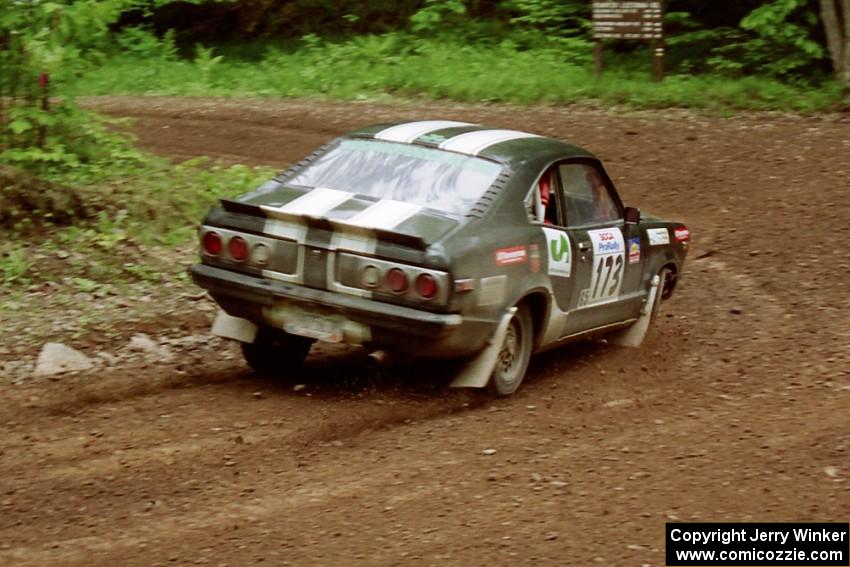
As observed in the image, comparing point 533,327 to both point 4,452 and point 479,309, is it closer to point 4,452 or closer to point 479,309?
point 479,309

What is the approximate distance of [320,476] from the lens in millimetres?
6035

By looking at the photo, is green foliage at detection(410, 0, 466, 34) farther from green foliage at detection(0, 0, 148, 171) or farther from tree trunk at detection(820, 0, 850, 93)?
green foliage at detection(0, 0, 148, 171)

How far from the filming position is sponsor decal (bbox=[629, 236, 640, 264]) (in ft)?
28.2

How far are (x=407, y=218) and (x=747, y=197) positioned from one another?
766cm

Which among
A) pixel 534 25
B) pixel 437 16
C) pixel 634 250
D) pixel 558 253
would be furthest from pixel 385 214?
pixel 534 25

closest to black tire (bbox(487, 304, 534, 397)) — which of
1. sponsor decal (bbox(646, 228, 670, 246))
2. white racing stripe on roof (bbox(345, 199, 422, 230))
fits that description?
white racing stripe on roof (bbox(345, 199, 422, 230))

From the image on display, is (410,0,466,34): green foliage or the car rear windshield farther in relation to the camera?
(410,0,466,34): green foliage

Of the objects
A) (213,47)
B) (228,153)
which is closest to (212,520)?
(228,153)

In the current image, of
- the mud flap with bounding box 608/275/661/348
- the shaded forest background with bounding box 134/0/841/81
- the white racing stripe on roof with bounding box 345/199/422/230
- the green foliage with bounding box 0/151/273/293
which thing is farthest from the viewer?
the shaded forest background with bounding box 134/0/841/81

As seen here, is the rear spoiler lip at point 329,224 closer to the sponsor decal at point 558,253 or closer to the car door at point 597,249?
the sponsor decal at point 558,253

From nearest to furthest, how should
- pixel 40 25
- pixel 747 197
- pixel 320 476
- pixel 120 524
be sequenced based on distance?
pixel 120 524 → pixel 320 476 → pixel 40 25 → pixel 747 197

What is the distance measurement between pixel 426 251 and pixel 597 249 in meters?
1.83

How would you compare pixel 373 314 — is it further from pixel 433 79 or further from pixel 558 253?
pixel 433 79

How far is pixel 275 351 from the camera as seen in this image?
789 centimetres
